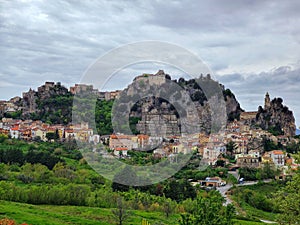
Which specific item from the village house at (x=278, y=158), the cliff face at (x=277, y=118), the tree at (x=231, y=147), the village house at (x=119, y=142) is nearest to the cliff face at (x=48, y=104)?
the village house at (x=119, y=142)

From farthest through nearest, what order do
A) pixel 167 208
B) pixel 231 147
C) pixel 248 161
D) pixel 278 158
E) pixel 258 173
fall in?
pixel 231 147 → pixel 278 158 → pixel 248 161 → pixel 258 173 → pixel 167 208

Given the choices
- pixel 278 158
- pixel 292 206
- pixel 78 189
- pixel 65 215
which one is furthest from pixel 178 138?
pixel 292 206

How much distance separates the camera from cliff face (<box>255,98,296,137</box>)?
2753 inches

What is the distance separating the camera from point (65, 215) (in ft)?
63.6

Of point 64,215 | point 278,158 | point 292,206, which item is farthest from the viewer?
point 278,158

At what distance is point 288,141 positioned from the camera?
199 feet

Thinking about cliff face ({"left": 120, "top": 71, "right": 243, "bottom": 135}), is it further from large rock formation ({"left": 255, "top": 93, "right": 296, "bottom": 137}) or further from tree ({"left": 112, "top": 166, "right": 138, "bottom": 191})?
tree ({"left": 112, "top": 166, "right": 138, "bottom": 191})

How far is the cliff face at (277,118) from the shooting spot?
2753 inches

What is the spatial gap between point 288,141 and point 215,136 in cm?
1344

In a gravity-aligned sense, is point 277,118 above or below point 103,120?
above

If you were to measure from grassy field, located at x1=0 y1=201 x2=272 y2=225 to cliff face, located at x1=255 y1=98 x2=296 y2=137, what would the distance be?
→ 5210 centimetres

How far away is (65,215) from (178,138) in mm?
31946

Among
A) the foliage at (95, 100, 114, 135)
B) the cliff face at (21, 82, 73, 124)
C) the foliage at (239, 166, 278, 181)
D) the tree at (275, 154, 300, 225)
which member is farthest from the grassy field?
the cliff face at (21, 82, 73, 124)

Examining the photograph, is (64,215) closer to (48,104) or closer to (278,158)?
(278,158)
